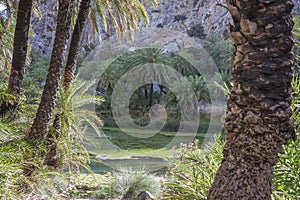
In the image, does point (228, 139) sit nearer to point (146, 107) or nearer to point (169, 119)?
point (169, 119)

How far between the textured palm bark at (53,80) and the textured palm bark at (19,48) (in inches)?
27.3

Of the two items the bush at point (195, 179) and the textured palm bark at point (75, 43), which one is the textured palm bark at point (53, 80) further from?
the bush at point (195, 179)

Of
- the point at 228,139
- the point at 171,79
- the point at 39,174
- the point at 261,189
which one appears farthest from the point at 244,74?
the point at 171,79

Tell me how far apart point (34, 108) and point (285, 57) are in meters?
3.93

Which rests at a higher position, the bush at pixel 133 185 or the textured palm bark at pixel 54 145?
the textured palm bark at pixel 54 145

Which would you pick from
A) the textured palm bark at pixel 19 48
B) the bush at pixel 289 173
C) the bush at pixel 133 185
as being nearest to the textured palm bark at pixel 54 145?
the textured palm bark at pixel 19 48

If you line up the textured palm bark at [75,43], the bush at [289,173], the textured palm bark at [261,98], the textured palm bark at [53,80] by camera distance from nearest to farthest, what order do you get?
the textured palm bark at [261,98]
the bush at [289,173]
the textured palm bark at [53,80]
the textured palm bark at [75,43]

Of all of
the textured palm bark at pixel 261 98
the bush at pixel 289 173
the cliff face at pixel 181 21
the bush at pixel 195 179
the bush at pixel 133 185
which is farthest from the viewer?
the cliff face at pixel 181 21

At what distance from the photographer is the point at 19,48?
14.0 ft

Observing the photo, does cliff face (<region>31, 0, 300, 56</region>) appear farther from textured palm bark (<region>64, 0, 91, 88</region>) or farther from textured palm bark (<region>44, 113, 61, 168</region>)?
textured palm bark (<region>44, 113, 61, 168</region>)

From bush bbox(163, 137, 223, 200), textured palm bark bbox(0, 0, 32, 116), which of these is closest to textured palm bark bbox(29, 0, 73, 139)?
textured palm bark bbox(0, 0, 32, 116)

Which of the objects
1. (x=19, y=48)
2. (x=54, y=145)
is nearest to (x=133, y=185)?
Result: (x=54, y=145)

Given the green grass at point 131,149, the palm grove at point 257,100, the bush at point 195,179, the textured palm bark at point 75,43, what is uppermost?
the textured palm bark at point 75,43

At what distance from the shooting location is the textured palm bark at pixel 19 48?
4.25m
